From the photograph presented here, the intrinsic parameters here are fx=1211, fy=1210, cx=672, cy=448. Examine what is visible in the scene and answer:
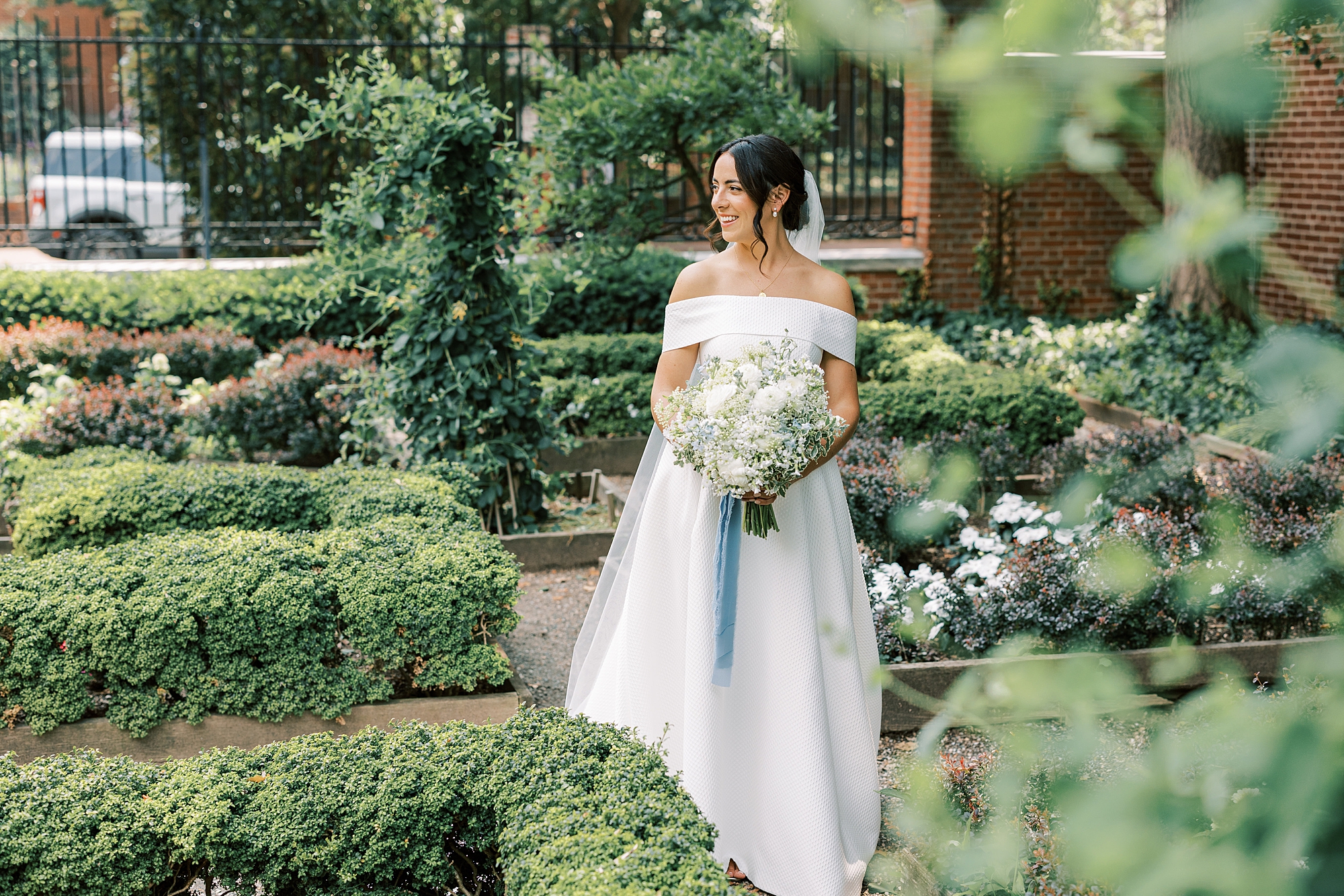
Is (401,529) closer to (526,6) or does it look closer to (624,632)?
(624,632)

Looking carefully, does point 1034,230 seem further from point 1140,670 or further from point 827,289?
A: point 827,289

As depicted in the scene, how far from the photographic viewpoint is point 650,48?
1148 cm

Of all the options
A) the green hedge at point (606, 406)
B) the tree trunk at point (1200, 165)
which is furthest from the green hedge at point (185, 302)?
the tree trunk at point (1200, 165)

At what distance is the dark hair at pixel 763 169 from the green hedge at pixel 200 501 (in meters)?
2.16

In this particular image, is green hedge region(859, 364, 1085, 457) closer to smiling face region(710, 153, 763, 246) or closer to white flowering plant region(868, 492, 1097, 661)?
white flowering plant region(868, 492, 1097, 661)

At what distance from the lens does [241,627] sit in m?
4.14

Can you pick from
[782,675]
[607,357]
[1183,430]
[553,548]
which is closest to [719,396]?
[782,675]

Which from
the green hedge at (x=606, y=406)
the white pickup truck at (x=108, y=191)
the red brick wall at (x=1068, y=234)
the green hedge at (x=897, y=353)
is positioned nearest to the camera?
the green hedge at (x=606, y=406)

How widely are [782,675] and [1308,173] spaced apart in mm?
9865

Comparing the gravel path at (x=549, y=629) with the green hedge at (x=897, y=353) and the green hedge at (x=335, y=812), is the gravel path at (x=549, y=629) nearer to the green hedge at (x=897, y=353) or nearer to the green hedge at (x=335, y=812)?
the green hedge at (x=335, y=812)

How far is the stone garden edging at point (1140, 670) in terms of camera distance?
455cm

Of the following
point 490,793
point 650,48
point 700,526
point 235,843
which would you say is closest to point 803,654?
point 700,526

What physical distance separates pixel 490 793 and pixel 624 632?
1.01 metres

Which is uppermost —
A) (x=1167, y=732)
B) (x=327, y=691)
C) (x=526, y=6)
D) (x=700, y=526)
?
(x=526, y=6)
